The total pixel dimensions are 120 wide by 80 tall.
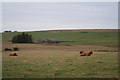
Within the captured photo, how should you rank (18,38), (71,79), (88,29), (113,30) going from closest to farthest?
1. (71,79)
2. (18,38)
3. (113,30)
4. (88,29)

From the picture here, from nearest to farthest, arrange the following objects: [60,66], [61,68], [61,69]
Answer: [61,69], [61,68], [60,66]

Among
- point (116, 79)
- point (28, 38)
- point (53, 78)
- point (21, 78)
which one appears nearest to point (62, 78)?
point (53, 78)

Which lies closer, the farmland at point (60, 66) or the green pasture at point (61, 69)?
the green pasture at point (61, 69)

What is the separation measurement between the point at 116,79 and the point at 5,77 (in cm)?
567

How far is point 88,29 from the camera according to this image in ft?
354

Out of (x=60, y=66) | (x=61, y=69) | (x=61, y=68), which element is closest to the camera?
(x=61, y=69)

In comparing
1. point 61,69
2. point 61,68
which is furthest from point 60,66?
point 61,69

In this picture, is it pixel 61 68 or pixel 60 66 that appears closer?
→ pixel 61 68

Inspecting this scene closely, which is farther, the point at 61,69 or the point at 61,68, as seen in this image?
the point at 61,68

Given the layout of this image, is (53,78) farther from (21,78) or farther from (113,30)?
(113,30)

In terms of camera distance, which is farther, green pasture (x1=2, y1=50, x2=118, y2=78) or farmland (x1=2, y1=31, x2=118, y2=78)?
farmland (x1=2, y1=31, x2=118, y2=78)

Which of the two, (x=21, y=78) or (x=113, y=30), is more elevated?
(x=113, y=30)

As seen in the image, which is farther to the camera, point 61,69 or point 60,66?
point 60,66

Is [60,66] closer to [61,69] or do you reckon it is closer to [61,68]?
[61,68]
